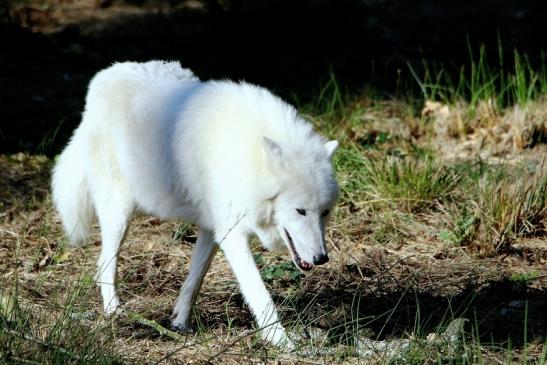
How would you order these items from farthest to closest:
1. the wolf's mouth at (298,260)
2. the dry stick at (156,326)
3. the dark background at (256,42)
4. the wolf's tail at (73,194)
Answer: the dark background at (256,42) → the wolf's tail at (73,194) → the dry stick at (156,326) → the wolf's mouth at (298,260)

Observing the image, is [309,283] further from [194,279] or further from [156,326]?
Answer: [156,326]

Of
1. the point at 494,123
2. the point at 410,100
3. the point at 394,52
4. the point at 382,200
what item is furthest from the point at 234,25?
the point at 382,200

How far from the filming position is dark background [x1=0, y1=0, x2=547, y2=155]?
8.88 meters

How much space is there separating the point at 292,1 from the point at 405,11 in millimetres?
1676

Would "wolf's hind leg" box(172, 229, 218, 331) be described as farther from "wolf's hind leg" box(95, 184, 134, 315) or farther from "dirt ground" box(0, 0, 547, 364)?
"wolf's hind leg" box(95, 184, 134, 315)

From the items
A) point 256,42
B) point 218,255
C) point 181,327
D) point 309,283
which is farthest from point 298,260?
point 256,42

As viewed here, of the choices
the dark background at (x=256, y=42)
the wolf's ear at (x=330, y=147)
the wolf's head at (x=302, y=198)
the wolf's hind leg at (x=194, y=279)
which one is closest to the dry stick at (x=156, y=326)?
the wolf's hind leg at (x=194, y=279)

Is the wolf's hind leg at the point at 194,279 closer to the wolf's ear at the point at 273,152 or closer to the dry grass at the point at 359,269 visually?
the dry grass at the point at 359,269

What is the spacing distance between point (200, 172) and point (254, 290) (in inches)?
26.2

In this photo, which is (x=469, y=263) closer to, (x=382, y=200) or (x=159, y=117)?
(x=382, y=200)

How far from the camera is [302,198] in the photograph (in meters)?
4.18

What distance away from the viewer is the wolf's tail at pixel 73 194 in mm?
5363

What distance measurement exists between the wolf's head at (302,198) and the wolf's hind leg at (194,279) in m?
0.73

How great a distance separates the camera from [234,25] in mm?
9656
